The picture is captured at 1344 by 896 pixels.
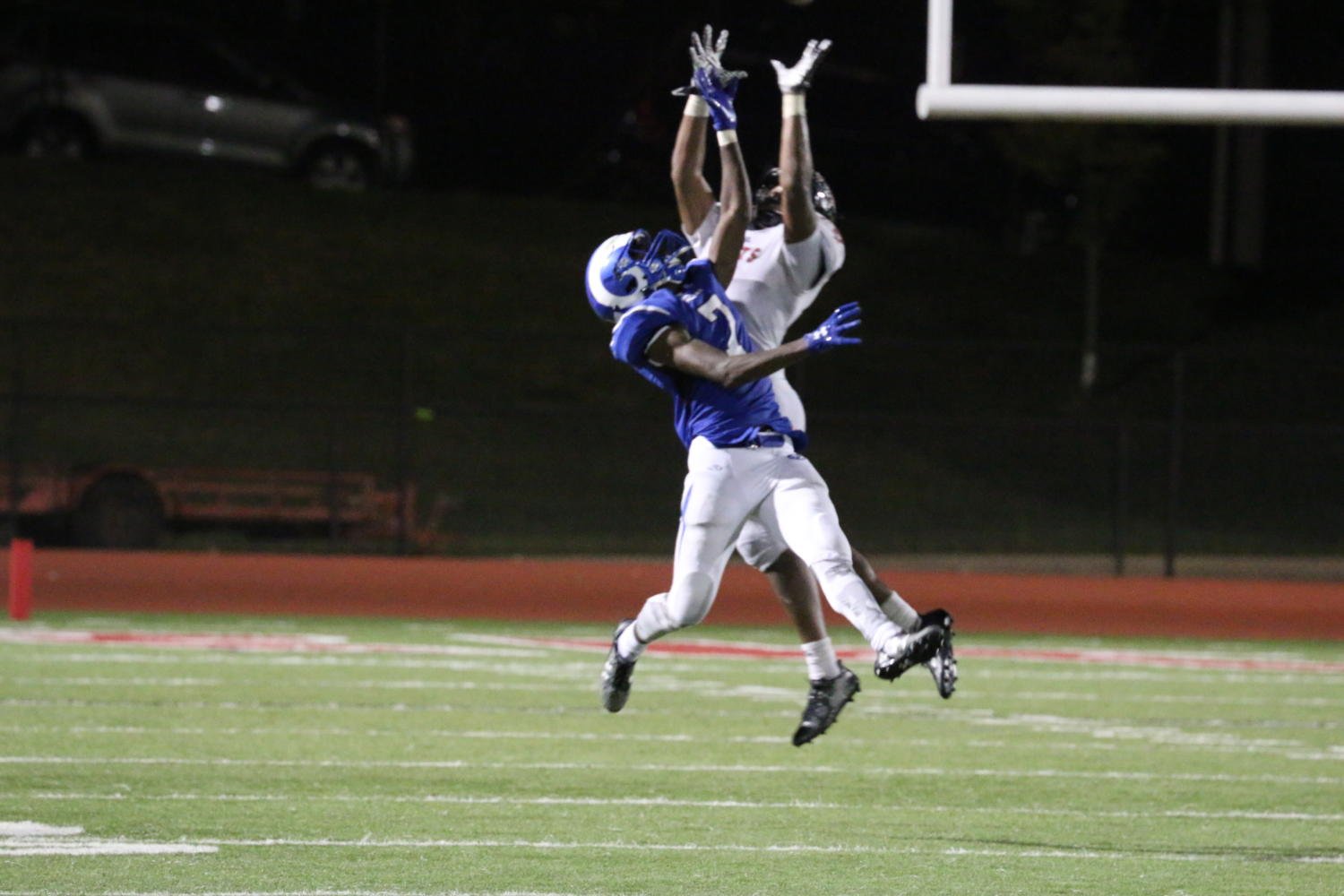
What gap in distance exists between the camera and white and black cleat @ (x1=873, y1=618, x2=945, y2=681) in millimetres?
6770

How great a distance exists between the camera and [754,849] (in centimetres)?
734

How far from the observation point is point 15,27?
23.9 meters

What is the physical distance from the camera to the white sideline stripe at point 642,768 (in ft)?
29.9

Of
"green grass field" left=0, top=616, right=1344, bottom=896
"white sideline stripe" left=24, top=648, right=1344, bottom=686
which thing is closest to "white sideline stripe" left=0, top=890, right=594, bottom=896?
"green grass field" left=0, top=616, right=1344, bottom=896

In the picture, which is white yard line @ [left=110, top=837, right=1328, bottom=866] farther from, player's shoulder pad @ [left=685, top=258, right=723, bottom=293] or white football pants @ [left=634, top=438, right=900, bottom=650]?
player's shoulder pad @ [left=685, top=258, right=723, bottom=293]

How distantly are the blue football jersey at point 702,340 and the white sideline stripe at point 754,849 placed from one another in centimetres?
139

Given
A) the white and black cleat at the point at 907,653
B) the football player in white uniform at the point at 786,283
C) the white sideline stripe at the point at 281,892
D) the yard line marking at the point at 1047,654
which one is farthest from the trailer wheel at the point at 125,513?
the white and black cleat at the point at 907,653

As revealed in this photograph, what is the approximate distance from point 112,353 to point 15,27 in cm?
381

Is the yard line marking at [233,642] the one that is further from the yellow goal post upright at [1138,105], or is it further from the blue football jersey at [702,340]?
the yellow goal post upright at [1138,105]

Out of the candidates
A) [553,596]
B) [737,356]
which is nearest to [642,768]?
[737,356]

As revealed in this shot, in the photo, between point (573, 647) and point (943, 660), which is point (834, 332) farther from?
point (573, 647)

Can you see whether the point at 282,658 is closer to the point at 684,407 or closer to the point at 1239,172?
the point at 684,407

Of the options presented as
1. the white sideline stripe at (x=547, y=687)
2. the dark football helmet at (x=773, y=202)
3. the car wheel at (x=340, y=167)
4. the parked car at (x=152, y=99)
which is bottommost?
the white sideline stripe at (x=547, y=687)

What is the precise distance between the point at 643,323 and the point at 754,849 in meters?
1.84
